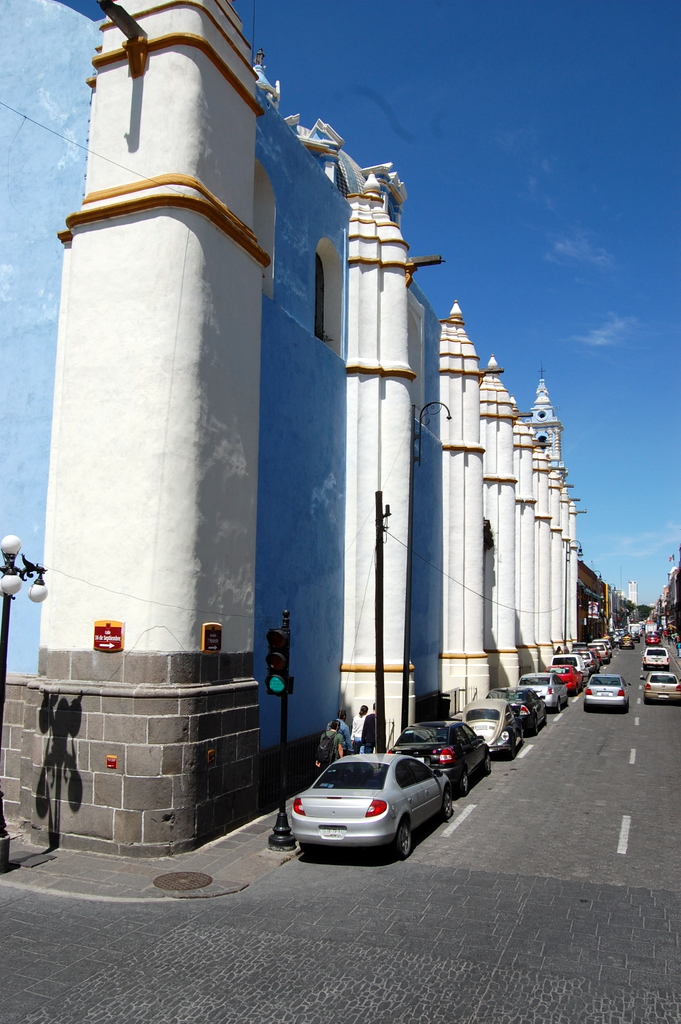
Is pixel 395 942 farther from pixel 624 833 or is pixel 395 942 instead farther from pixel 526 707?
pixel 526 707

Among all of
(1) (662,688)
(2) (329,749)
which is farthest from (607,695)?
(2) (329,749)

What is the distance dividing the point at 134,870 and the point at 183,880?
2.68ft

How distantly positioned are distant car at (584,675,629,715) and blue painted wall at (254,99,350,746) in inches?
553

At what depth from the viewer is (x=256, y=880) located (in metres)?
9.73

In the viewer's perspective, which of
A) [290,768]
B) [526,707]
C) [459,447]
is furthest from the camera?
[459,447]

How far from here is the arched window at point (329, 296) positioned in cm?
1978

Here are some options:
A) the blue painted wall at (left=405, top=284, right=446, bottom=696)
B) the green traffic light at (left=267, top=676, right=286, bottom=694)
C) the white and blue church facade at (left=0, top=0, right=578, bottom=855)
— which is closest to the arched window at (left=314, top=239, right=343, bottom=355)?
the white and blue church facade at (left=0, top=0, right=578, bottom=855)

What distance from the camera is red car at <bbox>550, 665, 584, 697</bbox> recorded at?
1417 inches

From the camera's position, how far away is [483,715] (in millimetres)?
19594

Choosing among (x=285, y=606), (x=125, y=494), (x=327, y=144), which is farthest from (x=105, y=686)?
(x=327, y=144)

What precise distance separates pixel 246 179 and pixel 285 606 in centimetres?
798

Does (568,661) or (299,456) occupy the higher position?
(299,456)

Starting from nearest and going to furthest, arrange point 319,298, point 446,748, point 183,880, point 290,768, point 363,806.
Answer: point 183,880, point 363,806, point 446,748, point 290,768, point 319,298

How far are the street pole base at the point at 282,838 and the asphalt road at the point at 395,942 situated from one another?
0.38m
